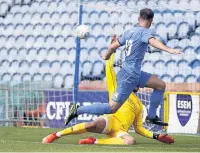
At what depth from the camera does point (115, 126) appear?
11141 mm

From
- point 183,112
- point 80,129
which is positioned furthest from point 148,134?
point 183,112

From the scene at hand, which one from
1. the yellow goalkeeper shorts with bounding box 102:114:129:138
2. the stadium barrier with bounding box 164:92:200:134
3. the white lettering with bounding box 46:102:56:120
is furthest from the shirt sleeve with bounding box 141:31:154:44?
the white lettering with bounding box 46:102:56:120

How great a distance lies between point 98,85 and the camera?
1734cm

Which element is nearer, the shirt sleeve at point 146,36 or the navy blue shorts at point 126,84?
the shirt sleeve at point 146,36

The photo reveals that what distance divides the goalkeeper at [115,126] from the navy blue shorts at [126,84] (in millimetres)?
531

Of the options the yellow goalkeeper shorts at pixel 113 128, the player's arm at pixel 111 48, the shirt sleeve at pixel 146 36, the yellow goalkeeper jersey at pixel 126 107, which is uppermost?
the shirt sleeve at pixel 146 36

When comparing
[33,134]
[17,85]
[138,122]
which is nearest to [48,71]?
[17,85]

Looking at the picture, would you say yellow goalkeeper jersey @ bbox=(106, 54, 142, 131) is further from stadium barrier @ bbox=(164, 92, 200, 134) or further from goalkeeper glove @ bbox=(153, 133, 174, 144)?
stadium barrier @ bbox=(164, 92, 200, 134)

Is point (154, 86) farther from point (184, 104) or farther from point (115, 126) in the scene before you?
point (184, 104)

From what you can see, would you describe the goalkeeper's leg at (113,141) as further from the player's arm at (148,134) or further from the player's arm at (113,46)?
the player's arm at (113,46)

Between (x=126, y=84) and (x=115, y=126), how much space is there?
2.62 ft

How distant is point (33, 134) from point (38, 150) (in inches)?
168

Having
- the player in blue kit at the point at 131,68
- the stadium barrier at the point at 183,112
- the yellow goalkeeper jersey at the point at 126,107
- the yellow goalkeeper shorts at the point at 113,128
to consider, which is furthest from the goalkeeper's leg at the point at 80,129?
the stadium barrier at the point at 183,112

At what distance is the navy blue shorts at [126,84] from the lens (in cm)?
1059
